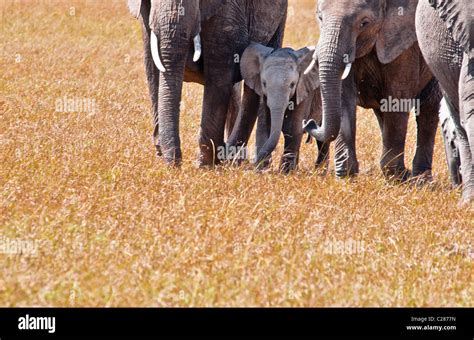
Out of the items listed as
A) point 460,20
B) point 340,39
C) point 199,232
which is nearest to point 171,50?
point 340,39

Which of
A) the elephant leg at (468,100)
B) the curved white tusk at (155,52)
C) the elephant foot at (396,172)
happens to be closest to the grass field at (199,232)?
the elephant foot at (396,172)

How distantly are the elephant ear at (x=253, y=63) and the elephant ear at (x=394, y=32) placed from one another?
1071mm

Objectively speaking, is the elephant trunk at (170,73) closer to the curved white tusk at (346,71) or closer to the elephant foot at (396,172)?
the curved white tusk at (346,71)

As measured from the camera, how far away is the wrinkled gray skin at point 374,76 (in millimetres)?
9820

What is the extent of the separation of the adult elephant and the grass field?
0.36 metres

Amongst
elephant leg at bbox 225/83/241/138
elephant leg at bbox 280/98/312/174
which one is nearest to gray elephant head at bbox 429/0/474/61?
elephant leg at bbox 280/98/312/174

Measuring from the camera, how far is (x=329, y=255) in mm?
6746

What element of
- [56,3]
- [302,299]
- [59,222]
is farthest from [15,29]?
[302,299]

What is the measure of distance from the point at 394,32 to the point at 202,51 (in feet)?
5.54

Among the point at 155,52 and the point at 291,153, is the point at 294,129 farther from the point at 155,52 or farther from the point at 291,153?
the point at 155,52

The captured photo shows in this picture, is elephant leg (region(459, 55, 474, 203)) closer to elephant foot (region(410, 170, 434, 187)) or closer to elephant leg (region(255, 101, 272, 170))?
elephant foot (region(410, 170, 434, 187))

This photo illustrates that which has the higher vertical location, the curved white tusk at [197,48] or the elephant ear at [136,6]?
the elephant ear at [136,6]

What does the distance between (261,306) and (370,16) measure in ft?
15.5
